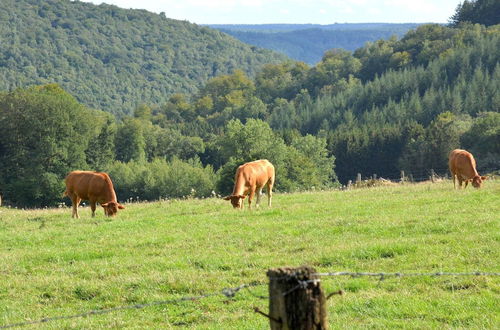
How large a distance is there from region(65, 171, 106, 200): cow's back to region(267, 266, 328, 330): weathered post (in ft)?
64.1

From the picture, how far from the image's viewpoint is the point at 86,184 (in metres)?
25.3

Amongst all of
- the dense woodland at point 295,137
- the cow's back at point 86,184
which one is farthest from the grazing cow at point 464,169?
the dense woodland at point 295,137

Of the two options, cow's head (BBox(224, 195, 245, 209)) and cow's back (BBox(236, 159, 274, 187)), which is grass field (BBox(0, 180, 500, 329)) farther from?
cow's back (BBox(236, 159, 274, 187))

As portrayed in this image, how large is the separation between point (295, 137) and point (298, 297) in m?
112

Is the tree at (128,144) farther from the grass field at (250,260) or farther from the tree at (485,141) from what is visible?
the grass field at (250,260)

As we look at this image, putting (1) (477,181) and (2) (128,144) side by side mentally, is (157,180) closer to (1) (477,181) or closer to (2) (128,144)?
(2) (128,144)

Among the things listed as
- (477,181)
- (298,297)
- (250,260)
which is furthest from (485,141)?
(298,297)

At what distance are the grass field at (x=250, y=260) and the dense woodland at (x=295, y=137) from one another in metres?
20.1

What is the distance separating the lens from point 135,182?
320 ft

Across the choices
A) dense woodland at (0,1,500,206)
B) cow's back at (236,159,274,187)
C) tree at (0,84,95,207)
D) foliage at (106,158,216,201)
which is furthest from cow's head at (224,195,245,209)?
foliage at (106,158,216,201)

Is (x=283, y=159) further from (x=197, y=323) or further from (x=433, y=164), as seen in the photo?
(x=197, y=323)

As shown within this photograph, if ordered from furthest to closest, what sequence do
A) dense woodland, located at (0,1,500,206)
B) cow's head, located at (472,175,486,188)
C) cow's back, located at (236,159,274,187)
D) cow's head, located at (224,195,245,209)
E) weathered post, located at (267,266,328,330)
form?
dense woodland, located at (0,1,500,206) → cow's head, located at (472,175,486,188) → cow's back, located at (236,159,274,187) → cow's head, located at (224,195,245,209) → weathered post, located at (267,266,328,330)

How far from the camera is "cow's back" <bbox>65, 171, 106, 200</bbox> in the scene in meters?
25.2

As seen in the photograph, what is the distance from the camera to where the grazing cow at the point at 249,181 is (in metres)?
23.5
